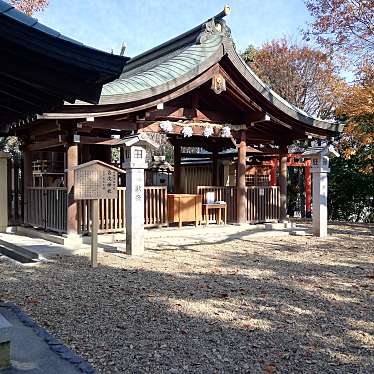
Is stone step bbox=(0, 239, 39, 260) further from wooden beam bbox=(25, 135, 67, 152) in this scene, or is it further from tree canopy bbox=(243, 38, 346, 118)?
tree canopy bbox=(243, 38, 346, 118)

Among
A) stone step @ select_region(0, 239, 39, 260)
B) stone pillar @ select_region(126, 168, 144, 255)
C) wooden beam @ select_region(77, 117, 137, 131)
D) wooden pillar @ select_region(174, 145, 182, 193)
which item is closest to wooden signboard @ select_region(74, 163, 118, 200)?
stone pillar @ select_region(126, 168, 144, 255)

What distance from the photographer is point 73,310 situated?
526 cm

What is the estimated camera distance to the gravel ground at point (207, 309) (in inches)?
152

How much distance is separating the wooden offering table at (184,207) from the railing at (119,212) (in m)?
0.40

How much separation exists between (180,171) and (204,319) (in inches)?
470

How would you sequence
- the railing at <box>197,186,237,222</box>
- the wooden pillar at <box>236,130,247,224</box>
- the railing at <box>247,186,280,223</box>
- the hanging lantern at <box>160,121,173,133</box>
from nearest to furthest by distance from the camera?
the hanging lantern at <box>160,121,173,133</box> < the wooden pillar at <box>236,130,247,224</box> < the railing at <box>197,186,237,222</box> < the railing at <box>247,186,280,223</box>

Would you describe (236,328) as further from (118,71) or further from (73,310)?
(118,71)

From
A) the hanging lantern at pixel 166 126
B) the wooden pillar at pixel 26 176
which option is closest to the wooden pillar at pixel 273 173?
the hanging lantern at pixel 166 126

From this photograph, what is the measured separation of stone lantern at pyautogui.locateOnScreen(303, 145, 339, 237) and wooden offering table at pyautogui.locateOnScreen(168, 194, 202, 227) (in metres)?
3.17

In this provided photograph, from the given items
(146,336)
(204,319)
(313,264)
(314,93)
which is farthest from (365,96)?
(314,93)

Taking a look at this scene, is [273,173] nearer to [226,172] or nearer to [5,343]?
[226,172]

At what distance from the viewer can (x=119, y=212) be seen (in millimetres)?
11188

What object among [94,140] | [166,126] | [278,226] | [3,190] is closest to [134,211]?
[94,140]

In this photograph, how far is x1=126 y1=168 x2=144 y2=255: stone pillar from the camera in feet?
29.6
